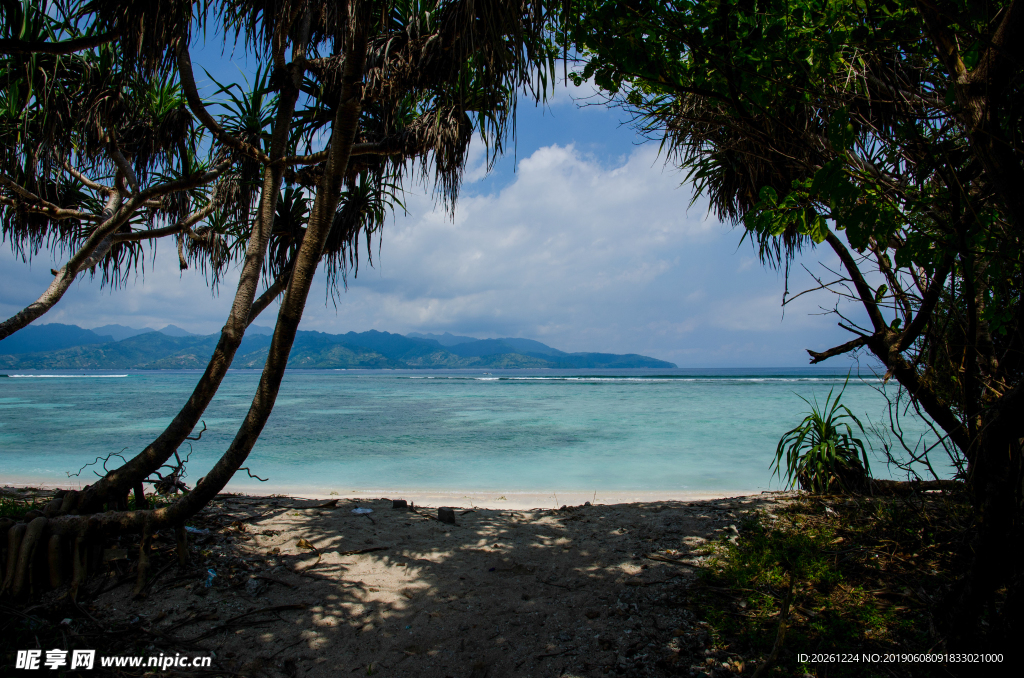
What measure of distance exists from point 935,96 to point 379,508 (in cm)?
454

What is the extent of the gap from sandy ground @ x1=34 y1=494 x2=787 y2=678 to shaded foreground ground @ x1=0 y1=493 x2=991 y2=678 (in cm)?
1

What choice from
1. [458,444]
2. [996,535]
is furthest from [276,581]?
[458,444]

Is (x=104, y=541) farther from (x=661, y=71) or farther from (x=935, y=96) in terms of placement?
(x=935, y=96)

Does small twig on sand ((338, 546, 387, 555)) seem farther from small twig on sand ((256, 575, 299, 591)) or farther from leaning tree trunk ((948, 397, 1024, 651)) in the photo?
leaning tree trunk ((948, 397, 1024, 651))

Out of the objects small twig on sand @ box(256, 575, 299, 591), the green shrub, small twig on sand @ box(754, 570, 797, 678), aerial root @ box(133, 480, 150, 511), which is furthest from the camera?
the green shrub

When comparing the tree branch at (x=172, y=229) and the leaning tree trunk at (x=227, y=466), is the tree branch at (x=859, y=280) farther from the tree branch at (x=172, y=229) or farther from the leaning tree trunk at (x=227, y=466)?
the tree branch at (x=172, y=229)

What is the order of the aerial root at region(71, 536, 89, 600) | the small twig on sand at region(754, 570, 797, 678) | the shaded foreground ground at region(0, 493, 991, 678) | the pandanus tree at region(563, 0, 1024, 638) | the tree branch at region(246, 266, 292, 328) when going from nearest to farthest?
1. the pandanus tree at region(563, 0, 1024, 638)
2. the small twig on sand at region(754, 570, 797, 678)
3. the shaded foreground ground at region(0, 493, 991, 678)
4. the aerial root at region(71, 536, 89, 600)
5. the tree branch at region(246, 266, 292, 328)

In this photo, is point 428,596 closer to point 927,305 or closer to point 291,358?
point 927,305

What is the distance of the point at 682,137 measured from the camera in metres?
2.83

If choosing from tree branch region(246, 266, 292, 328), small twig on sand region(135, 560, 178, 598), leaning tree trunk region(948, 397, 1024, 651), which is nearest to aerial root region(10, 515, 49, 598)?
small twig on sand region(135, 560, 178, 598)

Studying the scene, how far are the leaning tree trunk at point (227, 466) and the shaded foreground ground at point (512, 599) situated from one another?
142 mm

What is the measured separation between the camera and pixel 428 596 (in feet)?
8.96

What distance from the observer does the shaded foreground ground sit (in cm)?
211

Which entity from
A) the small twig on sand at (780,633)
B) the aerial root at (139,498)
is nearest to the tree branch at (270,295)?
the aerial root at (139,498)
